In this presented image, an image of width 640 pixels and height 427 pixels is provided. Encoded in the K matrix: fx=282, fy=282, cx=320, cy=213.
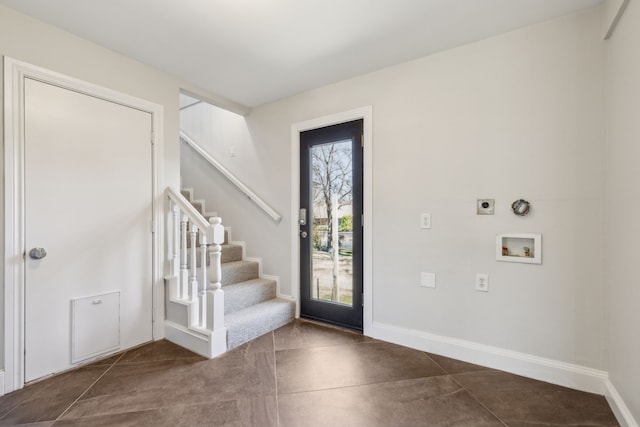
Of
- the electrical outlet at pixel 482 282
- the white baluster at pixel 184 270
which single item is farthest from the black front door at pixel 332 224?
the white baluster at pixel 184 270

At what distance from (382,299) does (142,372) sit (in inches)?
73.9

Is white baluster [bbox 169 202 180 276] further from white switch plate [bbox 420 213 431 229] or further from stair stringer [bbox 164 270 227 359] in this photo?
white switch plate [bbox 420 213 431 229]

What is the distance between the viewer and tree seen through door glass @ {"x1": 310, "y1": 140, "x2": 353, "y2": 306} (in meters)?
2.68

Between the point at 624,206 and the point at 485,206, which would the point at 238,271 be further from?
the point at 624,206

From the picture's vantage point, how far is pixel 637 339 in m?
1.31

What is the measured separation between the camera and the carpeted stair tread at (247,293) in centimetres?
262

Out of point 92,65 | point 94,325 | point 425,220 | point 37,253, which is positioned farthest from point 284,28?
point 94,325

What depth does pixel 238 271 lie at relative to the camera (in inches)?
118

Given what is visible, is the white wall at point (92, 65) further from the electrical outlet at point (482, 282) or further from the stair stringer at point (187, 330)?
the electrical outlet at point (482, 282)

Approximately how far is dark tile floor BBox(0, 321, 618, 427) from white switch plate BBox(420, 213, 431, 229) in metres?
1.00

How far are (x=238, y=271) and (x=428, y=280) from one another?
188 centimetres

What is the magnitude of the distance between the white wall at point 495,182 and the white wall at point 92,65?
4.99 feet

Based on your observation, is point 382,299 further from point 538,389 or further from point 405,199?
point 538,389

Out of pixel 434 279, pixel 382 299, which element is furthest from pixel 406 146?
pixel 382 299
